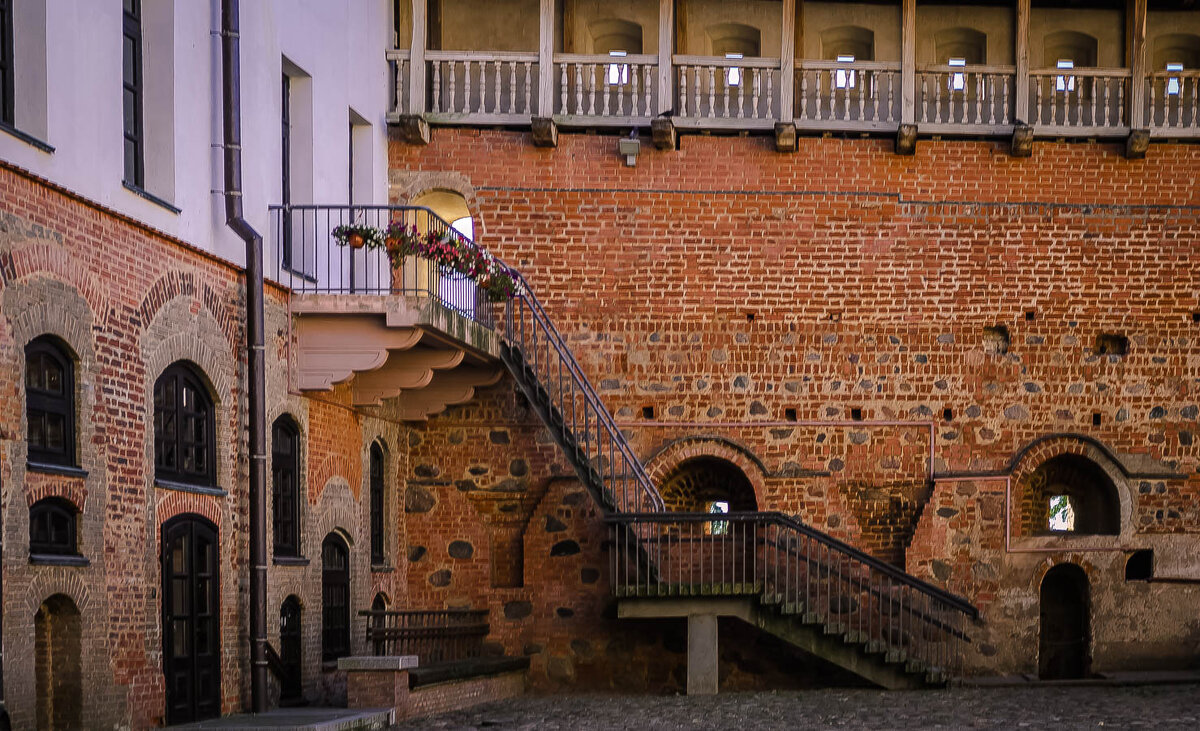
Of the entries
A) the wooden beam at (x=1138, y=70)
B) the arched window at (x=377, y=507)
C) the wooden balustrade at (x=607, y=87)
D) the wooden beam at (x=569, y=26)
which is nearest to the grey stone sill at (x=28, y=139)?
the arched window at (x=377, y=507)

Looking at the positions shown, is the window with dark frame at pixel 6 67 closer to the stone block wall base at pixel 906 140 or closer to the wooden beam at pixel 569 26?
the wooden beam at pixel 569 26

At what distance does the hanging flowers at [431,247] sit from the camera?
17250 millimetres

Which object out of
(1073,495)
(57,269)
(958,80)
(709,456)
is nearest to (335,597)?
(709,456)

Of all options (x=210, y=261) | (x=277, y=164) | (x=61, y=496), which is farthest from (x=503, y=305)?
(x=61, y=496)

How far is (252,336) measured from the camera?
16.3 meters

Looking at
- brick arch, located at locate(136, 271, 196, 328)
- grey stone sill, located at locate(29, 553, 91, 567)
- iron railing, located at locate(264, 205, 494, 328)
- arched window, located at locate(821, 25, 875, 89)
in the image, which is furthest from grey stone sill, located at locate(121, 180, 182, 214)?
arched window, located at locate(821, 25, 875, 89)

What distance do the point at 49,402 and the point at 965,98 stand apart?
516 inches

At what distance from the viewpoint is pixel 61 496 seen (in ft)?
42.1

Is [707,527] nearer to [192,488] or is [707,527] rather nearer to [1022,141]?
[1022,141]

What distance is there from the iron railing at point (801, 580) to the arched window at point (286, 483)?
3.54 meters

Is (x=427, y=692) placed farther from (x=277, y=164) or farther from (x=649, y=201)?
(x=649, y=201)

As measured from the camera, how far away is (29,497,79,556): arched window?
41.1 ft

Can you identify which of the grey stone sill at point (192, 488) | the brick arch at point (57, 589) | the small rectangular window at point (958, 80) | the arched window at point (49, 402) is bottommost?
the brick arch at point (57, 589)

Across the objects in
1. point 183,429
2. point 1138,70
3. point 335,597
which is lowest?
point 335,597
